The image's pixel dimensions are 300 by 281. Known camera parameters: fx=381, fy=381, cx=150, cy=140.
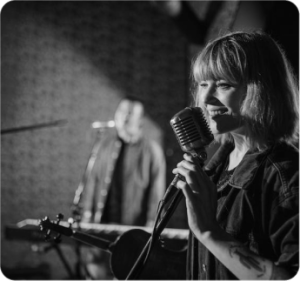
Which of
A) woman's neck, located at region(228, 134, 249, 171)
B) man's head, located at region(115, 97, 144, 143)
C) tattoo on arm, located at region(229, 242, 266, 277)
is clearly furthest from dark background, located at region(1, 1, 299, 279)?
tattoo on arm, located at region(229, 242, 266, 277)

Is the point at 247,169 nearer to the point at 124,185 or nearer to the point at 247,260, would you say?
the point at 247,260

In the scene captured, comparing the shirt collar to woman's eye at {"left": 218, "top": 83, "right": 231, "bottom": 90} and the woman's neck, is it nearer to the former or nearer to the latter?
the woman's neck

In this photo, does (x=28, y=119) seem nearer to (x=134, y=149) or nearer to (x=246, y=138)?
(x=134, y=149)

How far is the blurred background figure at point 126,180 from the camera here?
3.67 m

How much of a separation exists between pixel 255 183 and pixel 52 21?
389 centimetres

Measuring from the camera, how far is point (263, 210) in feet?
3.21

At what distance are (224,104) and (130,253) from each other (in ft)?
1.92

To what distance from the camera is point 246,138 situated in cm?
116

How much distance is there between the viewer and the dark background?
401 cm

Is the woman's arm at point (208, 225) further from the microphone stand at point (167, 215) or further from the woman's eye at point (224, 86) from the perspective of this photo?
the woman's eye at point (224, 86)

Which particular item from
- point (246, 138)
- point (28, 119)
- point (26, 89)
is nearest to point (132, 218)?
point (28, 119)

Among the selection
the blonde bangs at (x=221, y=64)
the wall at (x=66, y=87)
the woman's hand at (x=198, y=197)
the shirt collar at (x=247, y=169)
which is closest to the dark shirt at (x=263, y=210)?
the shirt collar at (x=247, y=169)

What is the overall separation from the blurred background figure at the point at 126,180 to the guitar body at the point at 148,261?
2.32 metres

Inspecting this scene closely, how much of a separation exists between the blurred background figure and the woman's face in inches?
104
